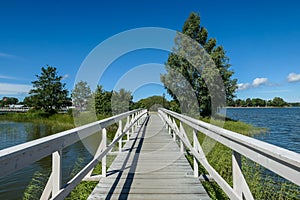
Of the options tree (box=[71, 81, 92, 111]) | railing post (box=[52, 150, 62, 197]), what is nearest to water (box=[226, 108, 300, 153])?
railing post (box=[52, 150, 62, 197])

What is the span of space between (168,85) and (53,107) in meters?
25.9

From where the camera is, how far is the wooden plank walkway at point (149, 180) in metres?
2.74

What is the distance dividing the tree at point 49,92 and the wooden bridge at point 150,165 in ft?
119

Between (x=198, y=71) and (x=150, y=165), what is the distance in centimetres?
1845

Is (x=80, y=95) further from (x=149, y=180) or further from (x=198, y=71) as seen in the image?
(x=149, y=180)

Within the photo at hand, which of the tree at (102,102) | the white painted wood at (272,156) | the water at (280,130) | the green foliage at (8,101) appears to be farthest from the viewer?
the green foliage at (8,101)

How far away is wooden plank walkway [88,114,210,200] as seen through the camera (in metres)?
2.74

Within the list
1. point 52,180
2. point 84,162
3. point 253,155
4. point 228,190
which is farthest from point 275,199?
point 84,162

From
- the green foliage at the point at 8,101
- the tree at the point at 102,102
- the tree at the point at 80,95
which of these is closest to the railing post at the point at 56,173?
the tree at the point at 102,102

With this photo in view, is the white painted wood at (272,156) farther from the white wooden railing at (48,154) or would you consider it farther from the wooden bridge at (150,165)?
the white wooden railing at (48,154)

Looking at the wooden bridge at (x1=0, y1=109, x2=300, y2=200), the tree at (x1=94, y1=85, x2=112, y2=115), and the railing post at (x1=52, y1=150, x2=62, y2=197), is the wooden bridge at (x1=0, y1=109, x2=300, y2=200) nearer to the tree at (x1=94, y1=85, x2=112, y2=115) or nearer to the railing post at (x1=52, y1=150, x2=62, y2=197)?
the railing post at (x1=52, y1=150, x2=62, y2=197)

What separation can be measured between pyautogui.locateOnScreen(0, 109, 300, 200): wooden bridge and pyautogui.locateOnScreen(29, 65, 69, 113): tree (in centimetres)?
3636

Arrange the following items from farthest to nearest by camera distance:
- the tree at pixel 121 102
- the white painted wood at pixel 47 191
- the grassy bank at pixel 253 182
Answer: the tree at pixel 121 102 < the grassy bank at pixel 253 182 < the white painted wood at pixel 47 191

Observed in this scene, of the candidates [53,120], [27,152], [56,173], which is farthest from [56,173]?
[53,120]
